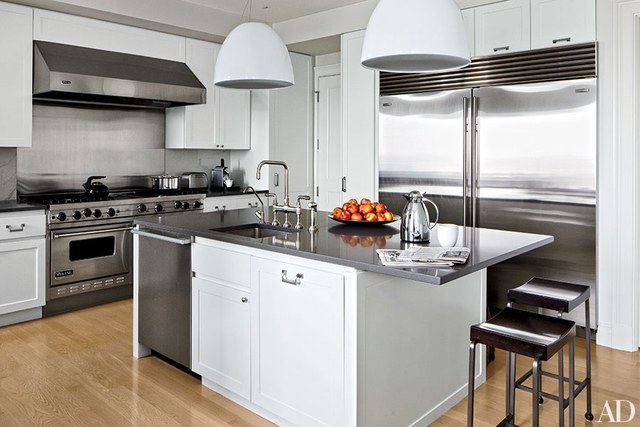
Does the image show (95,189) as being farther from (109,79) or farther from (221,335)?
(221,335)

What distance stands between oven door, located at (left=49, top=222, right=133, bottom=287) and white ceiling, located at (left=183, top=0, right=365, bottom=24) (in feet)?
7.33

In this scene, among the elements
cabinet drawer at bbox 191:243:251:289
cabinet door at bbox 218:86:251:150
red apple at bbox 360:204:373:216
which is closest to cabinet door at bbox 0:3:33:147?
cabinet door at bbox 218:86:251:150

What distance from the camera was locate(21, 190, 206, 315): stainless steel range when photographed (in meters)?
4.36

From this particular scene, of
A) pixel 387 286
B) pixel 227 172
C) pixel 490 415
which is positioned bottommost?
pixel 490 415

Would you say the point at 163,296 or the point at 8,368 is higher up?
the point at 163,296

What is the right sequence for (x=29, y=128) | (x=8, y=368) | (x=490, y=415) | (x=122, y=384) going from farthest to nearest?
(x=29, y=128)
(x=8, y=368)
(x=122, y=384)
(x=490, y=415)

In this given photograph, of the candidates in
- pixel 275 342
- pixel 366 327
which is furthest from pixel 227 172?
pixel 366 327

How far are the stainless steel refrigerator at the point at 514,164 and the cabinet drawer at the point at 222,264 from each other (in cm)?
222

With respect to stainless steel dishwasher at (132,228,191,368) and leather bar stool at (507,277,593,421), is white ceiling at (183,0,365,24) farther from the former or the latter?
leather bar stool at (507,277,593,421)

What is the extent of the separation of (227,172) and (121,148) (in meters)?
1.22

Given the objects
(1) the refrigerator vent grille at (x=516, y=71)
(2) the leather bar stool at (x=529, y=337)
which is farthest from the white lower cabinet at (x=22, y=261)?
(2) the leather bar stool at (x=529, y=337)

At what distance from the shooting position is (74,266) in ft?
14.8

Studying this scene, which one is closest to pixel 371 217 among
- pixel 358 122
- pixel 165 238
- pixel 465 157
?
pixel 165 238

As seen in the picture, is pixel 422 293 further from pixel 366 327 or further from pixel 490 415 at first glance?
pixel 490 415
